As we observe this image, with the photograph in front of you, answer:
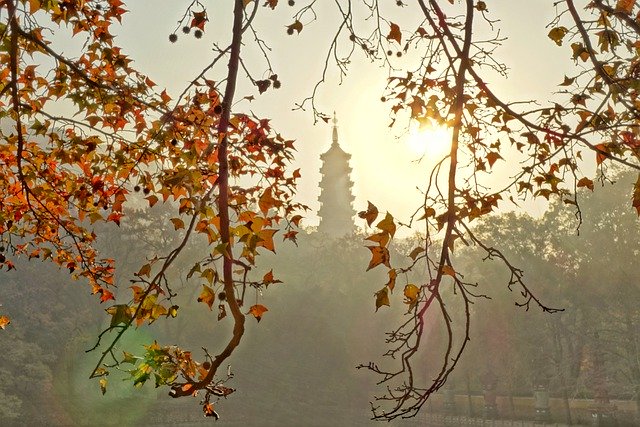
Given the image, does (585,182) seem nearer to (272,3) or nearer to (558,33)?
(558,33)

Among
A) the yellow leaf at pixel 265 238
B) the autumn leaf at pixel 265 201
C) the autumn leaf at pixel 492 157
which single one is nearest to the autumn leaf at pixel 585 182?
the autumn leaf at pixel 492 157

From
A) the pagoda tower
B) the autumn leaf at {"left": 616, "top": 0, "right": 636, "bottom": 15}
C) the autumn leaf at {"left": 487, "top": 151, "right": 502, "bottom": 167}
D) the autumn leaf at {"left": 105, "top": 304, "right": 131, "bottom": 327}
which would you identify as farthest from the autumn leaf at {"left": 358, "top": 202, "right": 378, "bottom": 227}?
the pagoda tower

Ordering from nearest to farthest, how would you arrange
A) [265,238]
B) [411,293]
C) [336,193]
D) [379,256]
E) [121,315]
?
[265,238] < [379,256] < [121,315] < [411,293] < [336,193]

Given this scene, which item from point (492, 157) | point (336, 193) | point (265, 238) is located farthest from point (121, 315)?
point (336, 193)

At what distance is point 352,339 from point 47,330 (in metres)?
15.6

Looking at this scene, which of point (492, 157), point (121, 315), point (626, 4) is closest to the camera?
point (121, 315)

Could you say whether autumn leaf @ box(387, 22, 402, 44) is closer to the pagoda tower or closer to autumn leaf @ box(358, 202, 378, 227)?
autumn leaf @ box(358, 202, 378, 227)

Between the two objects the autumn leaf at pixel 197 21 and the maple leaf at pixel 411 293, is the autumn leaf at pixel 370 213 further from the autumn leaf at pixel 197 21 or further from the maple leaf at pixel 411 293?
the autumn leaf at pixel 197 21

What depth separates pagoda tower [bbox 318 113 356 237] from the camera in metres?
68.2

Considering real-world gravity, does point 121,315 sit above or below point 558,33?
below

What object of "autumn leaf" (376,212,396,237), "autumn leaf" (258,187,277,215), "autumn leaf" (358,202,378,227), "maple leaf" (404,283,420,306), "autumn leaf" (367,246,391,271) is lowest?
"maple leaf" (404,283,420,306)

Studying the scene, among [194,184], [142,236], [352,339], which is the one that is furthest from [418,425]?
[194,184]

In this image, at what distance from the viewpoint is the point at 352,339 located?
3453 centimetres

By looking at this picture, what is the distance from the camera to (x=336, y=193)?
229 ft
